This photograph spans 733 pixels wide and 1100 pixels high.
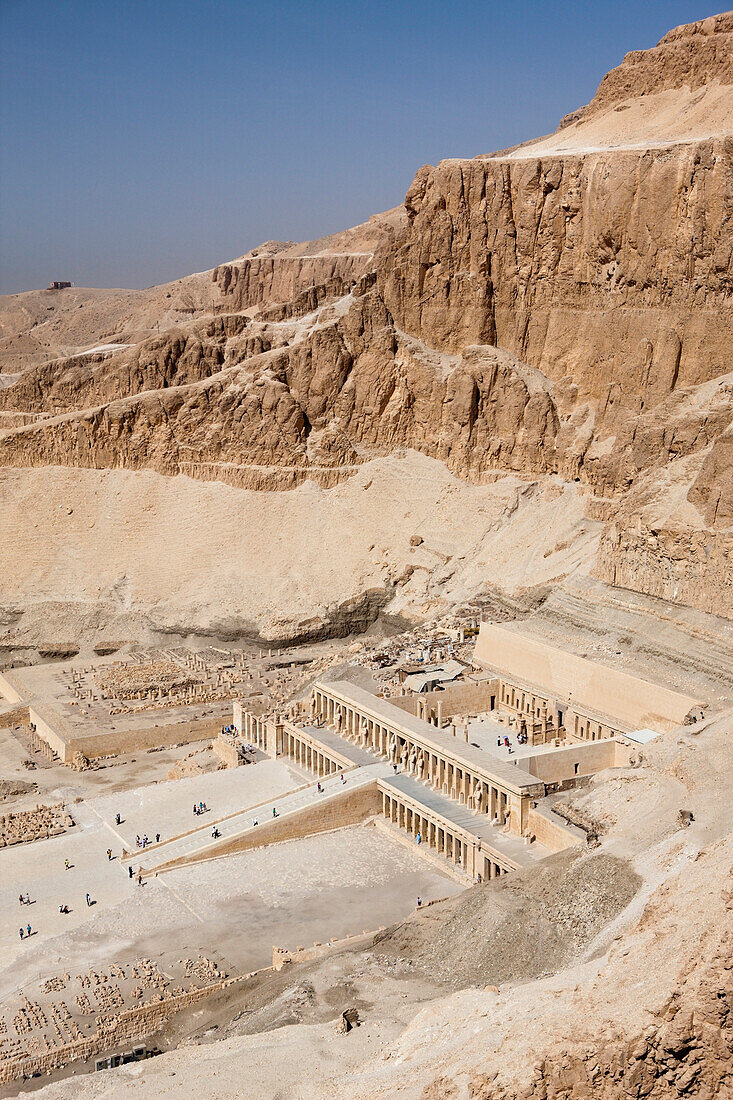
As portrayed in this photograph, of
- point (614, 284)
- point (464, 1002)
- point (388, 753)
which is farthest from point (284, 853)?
point (614, 284)

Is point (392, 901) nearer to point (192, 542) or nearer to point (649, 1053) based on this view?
point (649, 1053)

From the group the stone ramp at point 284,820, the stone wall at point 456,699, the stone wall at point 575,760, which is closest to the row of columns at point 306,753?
the stone ramp at point 284,820

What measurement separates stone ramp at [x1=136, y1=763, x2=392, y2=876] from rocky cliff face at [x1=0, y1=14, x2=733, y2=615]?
78.0 ft

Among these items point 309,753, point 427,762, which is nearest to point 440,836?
point 427,762

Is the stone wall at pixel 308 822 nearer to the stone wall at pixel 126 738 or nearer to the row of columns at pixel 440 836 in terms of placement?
the row of columns at pixel 440 836

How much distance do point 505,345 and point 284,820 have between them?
41.0m

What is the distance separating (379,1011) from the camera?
24719 mm

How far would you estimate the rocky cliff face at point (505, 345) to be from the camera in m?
61.8

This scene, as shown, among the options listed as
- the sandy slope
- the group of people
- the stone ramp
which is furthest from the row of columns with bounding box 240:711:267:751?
the sandy slope

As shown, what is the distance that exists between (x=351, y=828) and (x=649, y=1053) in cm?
2611

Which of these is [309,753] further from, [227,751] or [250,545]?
[250,545]

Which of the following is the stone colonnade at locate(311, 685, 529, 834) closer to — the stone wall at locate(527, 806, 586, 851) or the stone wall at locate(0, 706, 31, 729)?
the stone wall at locate(527, 806, 586, 851)

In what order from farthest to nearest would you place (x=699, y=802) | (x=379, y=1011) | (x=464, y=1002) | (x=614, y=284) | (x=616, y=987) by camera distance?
(x=614, y=284) → (x=699, y=802) → (x=379, y=1011) → (x=464, y=1002) → (x=616, y=987)

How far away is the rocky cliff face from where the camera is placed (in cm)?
6175
